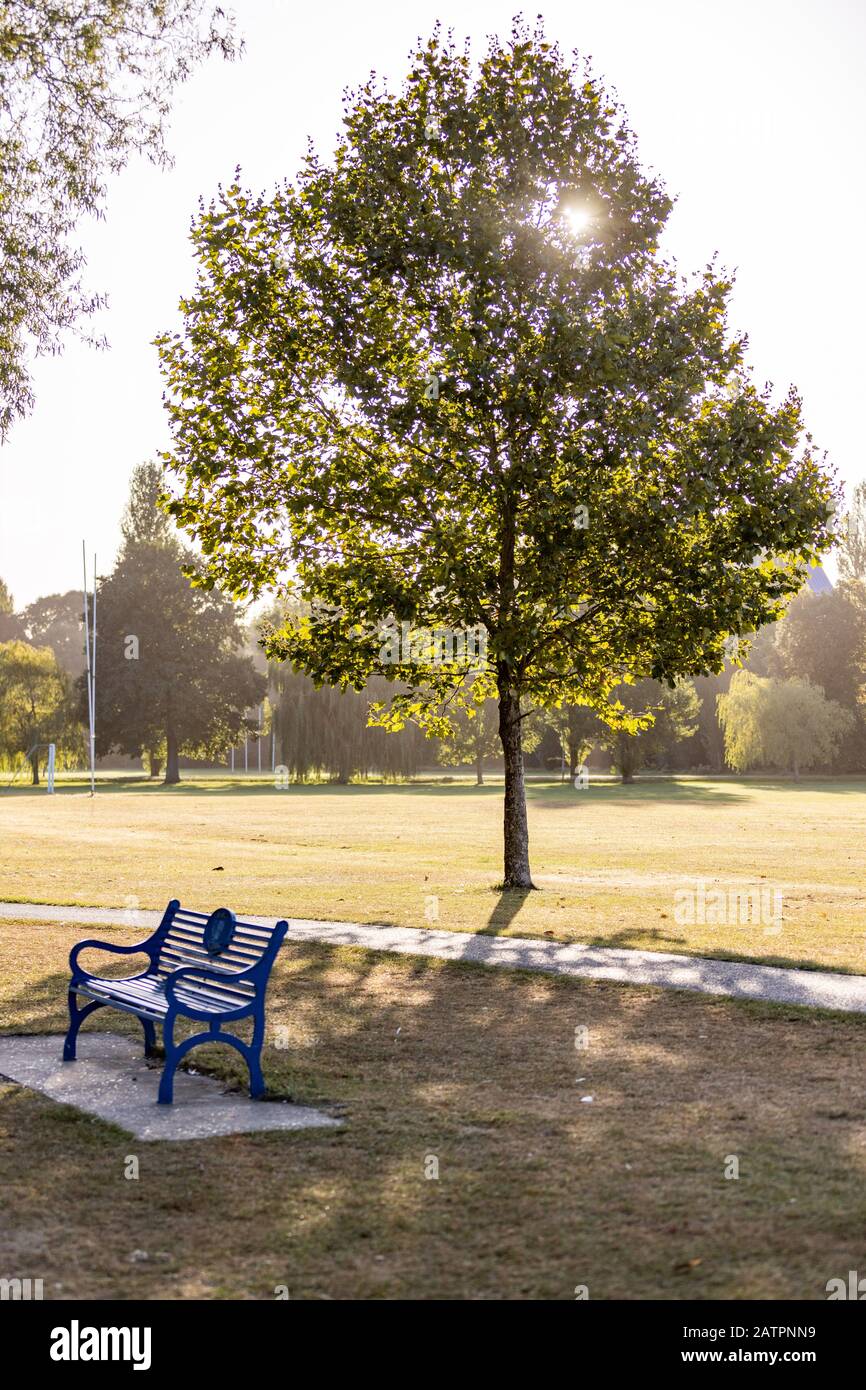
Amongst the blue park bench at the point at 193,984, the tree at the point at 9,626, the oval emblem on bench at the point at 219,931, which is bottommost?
the blue park bench at the point at 193,984

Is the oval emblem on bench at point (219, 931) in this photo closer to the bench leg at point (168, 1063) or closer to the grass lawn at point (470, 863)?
the bench leg at point (168, 1063)

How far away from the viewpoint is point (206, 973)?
7.50 m

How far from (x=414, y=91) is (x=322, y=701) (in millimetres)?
49984

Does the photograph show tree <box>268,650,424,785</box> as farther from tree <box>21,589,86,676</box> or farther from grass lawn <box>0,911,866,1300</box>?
tree <box>21,589,86,676</box>

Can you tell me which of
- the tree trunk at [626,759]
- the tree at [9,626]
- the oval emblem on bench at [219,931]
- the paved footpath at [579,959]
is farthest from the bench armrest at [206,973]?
the tree at [9,626]

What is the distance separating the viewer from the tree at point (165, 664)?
235 ft

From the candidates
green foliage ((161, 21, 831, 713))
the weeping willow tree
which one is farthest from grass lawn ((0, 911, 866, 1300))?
the weeping willow tree

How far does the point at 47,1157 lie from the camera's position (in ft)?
19.4

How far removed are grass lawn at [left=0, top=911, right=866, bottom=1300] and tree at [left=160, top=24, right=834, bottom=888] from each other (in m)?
7.50

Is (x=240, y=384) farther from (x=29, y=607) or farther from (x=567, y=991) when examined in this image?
(x=29, y=607)

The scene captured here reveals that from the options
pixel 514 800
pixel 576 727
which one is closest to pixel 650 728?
pixel 576 727

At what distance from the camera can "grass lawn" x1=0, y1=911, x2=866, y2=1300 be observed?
454 cm

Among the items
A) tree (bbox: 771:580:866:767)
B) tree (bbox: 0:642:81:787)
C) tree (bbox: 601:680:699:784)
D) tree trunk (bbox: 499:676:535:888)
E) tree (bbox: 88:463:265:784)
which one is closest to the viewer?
tree trunk (bbox: 499:676:535:888)
